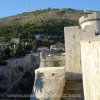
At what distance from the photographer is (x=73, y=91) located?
54.1 feet

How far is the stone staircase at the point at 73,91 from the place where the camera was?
15852 mm

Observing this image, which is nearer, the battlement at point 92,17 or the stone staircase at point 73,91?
the stone staircase at point 73,91

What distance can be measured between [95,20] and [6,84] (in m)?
13.1

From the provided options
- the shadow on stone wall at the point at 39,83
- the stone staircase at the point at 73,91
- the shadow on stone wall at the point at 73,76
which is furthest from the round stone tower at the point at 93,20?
the shadow on stone wall at the point at 39,83

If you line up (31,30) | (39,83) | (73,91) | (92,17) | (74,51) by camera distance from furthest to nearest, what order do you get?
(31,30)
(92,17)
(74,51)
(39,83)
(73,91)

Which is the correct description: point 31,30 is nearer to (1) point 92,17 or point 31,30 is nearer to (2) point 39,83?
(1) point 92,17

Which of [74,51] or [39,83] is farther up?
[74,51]

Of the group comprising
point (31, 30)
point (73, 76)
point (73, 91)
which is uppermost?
point (31, 30)

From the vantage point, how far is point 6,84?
28141mm

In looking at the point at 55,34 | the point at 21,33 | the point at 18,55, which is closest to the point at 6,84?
the point at 18,55

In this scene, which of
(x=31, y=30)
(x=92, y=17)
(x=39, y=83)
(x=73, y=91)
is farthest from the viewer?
(x=31, y=30)

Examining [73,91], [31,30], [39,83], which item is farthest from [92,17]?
[31,30]

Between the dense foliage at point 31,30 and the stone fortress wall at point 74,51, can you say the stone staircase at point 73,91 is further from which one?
the dense foliage at point 31,30

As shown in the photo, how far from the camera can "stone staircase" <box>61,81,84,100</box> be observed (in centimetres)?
1585
